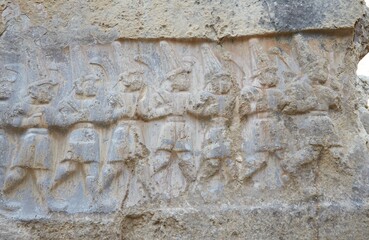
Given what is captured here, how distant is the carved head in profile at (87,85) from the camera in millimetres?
3053

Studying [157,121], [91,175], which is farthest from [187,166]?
[91,175]

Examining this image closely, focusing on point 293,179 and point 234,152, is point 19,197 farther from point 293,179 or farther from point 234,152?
point 293,179

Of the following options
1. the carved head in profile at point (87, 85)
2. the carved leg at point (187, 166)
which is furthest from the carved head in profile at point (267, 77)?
the carved head in profile at point (87, 85)

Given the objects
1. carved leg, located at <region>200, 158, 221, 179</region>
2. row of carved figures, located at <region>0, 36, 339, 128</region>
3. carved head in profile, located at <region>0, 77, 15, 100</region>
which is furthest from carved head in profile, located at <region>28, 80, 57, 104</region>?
carved leg, located at <region>200, 158, 221, 179</region>

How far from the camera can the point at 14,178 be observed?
2.96 meters

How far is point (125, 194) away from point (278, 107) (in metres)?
1.32

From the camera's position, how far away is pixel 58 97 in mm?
3088

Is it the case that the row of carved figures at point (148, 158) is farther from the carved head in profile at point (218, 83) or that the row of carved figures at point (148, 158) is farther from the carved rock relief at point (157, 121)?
the carved head in profile at point (218, 83)

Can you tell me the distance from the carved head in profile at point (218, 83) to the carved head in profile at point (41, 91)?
3.90ft

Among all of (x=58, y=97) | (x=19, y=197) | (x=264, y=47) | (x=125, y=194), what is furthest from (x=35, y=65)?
(x=264, y=47)

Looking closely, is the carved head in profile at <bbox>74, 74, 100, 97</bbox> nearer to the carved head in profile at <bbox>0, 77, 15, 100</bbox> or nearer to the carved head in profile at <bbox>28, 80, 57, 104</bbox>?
the carved head in profile at <bbox>28, 80, 57, 104</bbox>

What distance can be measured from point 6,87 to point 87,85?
613mm

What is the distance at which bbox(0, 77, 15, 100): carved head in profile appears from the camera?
3051mm

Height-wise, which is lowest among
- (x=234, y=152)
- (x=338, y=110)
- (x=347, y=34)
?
(x=234, y=152)
